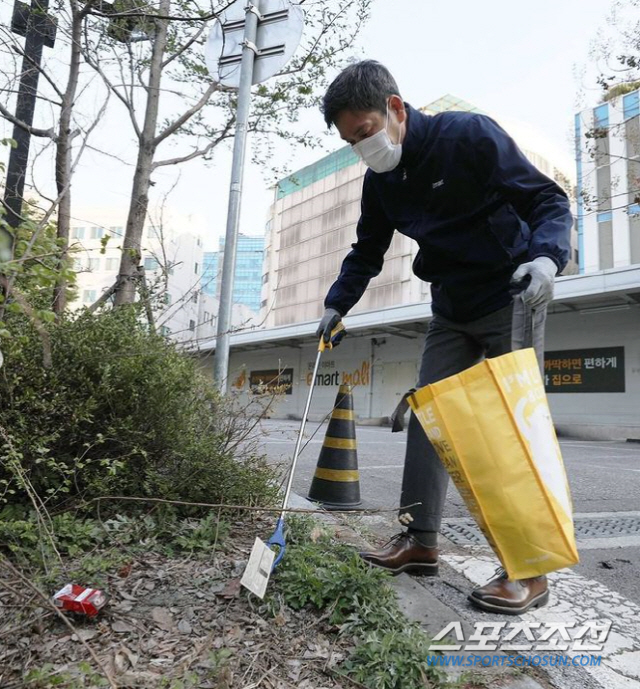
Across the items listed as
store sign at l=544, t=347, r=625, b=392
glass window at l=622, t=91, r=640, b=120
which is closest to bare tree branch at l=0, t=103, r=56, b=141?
glass window at l=622, t=91, r=640, b=120

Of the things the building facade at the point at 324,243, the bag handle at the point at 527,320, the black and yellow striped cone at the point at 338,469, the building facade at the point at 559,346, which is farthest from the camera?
the building facade at the point at 324,243

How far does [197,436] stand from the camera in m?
2.67

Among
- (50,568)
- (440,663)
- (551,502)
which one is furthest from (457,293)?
(50,568)

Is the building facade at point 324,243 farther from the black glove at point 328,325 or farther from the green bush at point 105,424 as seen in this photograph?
the green bush at point 105,424

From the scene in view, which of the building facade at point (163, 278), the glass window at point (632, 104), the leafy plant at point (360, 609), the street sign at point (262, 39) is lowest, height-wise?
the leafy plant at point (360, 609)

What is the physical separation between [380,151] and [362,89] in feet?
0.78

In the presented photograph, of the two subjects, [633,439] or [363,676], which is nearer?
[363,676]

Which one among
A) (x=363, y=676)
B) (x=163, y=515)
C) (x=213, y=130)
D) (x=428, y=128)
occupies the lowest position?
(x=363, y=676)

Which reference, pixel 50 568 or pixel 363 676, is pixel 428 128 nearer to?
pixel 363 676

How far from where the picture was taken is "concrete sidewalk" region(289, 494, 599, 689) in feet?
4.80

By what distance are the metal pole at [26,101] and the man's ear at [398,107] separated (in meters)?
2.55

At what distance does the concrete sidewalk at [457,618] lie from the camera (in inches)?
57.6

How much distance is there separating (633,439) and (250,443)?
1419cm

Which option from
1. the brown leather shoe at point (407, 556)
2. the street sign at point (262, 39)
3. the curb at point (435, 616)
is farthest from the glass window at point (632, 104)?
the curb at point (435, 616)
